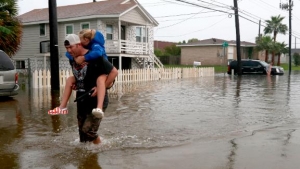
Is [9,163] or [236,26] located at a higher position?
[236,26]

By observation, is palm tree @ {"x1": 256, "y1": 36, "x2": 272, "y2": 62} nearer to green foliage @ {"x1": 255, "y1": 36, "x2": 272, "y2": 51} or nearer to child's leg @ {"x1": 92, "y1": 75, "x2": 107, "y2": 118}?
green foliage @ {"x1": 255, "y1": 36, "x2": 272, "y2": 51}

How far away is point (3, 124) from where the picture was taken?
7.62 metres

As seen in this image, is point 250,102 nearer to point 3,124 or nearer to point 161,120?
point 161,120

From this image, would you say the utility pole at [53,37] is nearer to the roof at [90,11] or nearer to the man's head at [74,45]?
the man's head at [74,45]

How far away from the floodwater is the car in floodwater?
1.46m

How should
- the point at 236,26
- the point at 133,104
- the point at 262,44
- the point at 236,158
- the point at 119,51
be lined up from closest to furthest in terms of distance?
the point at 236,158
the point at 133,104
the point at 119,51
the point at 236,26
the point at 262,44

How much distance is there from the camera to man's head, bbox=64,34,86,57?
481cm

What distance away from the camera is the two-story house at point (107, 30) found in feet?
91.5

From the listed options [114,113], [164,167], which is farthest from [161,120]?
[164,167]

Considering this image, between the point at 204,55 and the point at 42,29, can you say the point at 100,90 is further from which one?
the point at 204,55

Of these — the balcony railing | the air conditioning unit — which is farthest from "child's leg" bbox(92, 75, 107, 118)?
the air conditioning unit

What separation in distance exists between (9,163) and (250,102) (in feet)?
27.2

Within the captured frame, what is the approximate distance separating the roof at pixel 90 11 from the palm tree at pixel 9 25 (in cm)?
1051

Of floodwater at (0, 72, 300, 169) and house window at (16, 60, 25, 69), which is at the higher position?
house window at (16, 60, 25, 69)
